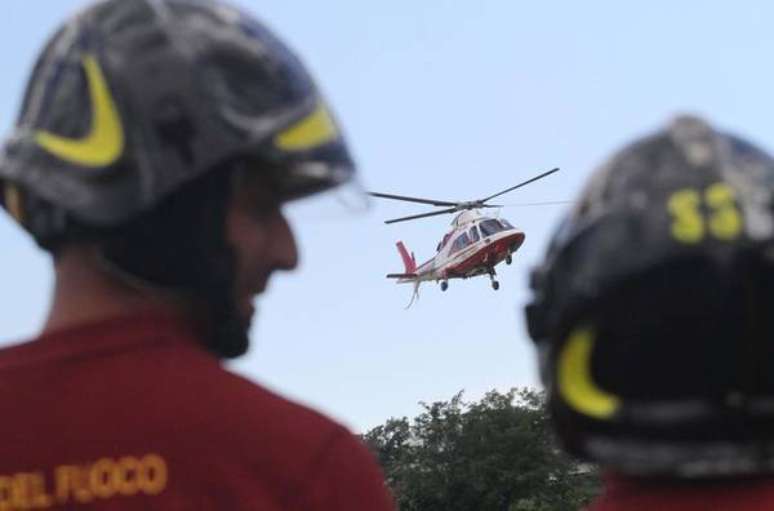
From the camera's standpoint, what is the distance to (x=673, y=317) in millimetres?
2859

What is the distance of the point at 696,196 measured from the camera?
2902 millimetres

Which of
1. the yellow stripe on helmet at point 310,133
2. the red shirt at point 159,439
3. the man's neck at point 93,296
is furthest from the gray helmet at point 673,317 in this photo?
the man's neck at point 93,296

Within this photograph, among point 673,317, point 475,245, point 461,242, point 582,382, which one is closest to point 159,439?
point 582,382

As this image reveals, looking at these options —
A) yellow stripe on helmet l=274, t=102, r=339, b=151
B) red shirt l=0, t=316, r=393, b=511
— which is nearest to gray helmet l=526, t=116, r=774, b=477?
red shirt l=0, t=316, r=393, b=511

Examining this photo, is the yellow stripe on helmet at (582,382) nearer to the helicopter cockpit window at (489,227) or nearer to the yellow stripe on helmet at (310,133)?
the yellow stripe on helmet at (310,133)

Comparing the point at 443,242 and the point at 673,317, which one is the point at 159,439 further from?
the point at 443,242

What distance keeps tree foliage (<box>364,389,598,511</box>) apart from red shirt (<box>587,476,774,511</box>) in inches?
2295

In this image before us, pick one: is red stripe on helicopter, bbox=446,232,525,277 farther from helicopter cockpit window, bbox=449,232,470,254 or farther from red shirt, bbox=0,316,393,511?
red shirt, bbox=0,316,393,511

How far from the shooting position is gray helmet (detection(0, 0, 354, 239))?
307 cm

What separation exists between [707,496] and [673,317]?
35cm

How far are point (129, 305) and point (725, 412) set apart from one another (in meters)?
1.09

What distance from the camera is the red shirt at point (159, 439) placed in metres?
2.85

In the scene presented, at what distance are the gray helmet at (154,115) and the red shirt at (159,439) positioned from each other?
0.27m

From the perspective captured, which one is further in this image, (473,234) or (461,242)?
(461,242)
